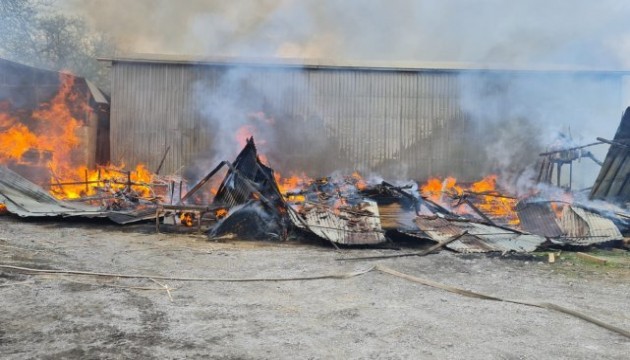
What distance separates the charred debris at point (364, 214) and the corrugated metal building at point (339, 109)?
440 cm

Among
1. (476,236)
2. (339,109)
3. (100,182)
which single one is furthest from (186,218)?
(339,109)

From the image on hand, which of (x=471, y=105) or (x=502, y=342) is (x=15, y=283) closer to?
(x=502, y=342)

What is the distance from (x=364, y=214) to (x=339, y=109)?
664 cm

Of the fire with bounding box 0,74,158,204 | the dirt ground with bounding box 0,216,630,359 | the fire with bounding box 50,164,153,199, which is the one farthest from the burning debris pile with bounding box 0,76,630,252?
the fire with bounding box 0,74,158,204

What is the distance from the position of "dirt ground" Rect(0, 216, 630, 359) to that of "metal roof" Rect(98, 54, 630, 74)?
8.66 meters

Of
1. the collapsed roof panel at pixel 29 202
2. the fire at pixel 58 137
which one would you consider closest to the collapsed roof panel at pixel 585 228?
the collapsed roof panel at pixel 29 202

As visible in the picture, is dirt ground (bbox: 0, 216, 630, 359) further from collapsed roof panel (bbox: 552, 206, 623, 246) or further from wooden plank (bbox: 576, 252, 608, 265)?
collapsed roof panel (bbox: 552, 206, 623, 246)

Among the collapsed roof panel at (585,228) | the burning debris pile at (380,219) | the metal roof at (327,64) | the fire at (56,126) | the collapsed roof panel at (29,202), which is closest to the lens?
the burning debris pile at (380,219)

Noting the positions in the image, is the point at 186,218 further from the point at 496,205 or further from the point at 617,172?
the point at 617,172

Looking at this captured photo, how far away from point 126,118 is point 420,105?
31.0 ft

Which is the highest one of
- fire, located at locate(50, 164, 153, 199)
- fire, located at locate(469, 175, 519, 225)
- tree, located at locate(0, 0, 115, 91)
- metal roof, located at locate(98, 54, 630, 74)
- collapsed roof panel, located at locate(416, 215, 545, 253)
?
tree, located at locate(0, 0, 115, 91)

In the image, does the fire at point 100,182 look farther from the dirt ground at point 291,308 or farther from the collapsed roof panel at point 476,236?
the collapsed roof panel at point 476,236

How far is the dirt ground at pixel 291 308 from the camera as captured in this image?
12.0 ft

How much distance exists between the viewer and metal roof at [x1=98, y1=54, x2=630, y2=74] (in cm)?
1480
